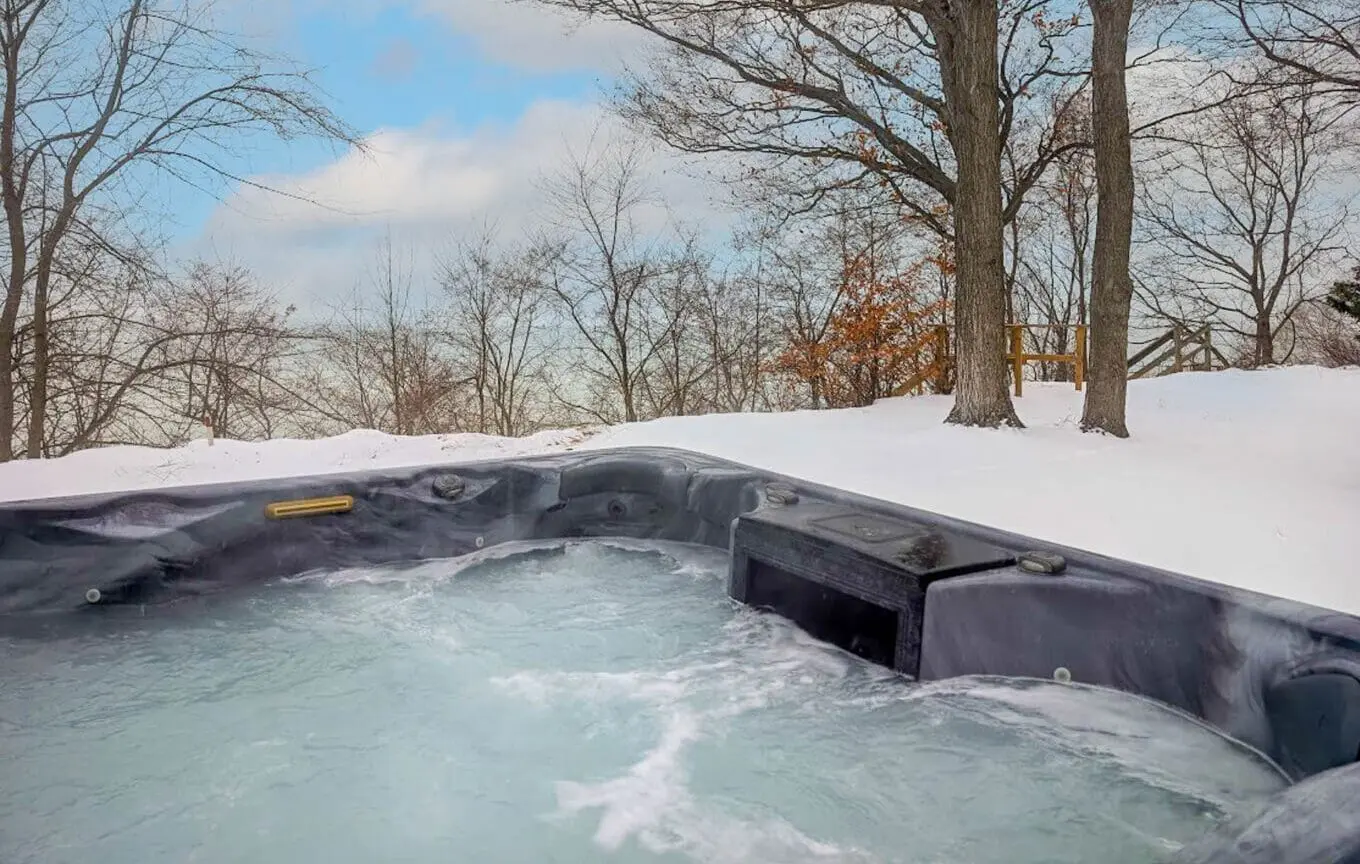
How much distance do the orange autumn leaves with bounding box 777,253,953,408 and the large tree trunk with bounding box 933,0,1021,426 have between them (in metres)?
2.18

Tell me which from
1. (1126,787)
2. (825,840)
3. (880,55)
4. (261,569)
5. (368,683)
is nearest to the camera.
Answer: (825,840)

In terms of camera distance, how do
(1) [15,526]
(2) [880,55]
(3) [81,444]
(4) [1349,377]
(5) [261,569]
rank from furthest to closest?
(4) [1349,377] < (2) [880,55] < (3) [81,444] < (5) [261,569] < (1) [15,526]

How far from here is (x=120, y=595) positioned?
7.84 ft

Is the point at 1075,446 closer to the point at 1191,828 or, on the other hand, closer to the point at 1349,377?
the point at 1191,828

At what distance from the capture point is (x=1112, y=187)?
5133mm

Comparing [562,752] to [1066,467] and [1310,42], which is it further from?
[1310,42]

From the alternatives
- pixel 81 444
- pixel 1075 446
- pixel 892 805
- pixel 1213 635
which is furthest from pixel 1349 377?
pixel 81 444

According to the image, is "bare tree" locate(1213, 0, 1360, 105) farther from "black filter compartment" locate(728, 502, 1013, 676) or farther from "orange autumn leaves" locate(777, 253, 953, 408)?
"black filter compartment" locate(728, 502, 1013, 676)

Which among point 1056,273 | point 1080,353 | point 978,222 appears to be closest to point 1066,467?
point 978,222

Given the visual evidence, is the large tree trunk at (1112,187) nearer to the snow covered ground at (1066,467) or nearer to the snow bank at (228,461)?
the snow covered ground at (1066,467)

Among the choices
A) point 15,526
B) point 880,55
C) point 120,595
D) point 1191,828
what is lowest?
point 1191,828

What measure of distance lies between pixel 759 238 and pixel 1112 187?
3.30 metres

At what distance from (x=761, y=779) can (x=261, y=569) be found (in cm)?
178

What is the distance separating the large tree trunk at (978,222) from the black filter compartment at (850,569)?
3311mm
